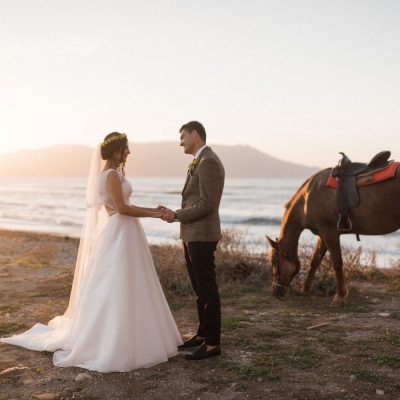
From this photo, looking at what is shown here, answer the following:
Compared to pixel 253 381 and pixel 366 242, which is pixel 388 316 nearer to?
pixel 253 381

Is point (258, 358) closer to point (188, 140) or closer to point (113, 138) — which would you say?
point (188, 140)

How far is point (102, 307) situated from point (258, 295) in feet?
12.2

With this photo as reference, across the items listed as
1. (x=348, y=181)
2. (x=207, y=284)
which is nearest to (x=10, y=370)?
(x=207, y=284)

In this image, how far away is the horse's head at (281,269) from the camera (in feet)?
23.9

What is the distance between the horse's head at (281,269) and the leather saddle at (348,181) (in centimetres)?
90

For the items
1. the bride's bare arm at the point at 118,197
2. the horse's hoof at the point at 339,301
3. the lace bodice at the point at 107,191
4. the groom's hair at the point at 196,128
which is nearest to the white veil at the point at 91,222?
the lace bodice at the point at 107,191

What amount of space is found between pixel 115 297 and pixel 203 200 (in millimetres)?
1312

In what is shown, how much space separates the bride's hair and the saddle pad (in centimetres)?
350

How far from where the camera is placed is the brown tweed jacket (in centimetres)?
465

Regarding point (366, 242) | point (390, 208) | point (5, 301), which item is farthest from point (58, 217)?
→ point (390, 208)

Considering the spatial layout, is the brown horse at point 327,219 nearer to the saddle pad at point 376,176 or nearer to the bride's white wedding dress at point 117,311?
the saddle pad at point 376,176

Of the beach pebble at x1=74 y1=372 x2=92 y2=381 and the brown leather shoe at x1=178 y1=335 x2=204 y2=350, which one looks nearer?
the beach pebble at x1=74 y1=372 x2=92 y2=381

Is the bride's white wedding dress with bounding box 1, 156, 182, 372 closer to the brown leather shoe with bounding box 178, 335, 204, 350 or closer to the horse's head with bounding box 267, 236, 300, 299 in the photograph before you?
the brown leather shoe with bounding box 178, 335, 204, 350

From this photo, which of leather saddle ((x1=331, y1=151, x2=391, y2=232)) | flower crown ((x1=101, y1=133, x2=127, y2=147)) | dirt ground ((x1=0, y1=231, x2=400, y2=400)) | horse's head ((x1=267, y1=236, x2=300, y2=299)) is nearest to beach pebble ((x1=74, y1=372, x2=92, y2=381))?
dirt ground ((x1=0, y1=231, x2=400, y2=400))
